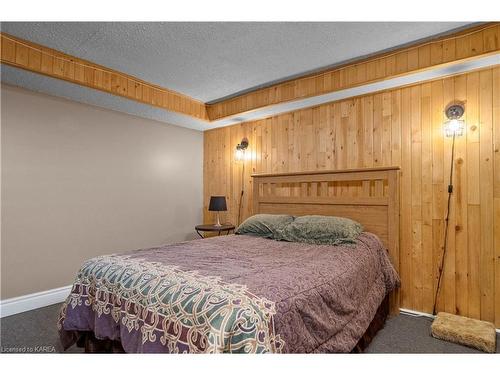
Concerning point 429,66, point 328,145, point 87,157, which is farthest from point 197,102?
point 429,66

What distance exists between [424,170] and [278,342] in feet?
7.26

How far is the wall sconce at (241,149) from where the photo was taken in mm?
3923

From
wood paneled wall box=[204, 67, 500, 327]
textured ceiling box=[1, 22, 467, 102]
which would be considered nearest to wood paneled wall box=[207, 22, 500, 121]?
textured ceiling box=[1, 22, 467, 102]

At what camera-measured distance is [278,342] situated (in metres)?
1.17

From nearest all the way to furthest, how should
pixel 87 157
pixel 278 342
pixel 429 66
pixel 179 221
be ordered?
pixel 278 342 < pixel 429 66 < pixel 87 157 < pixel 179 221

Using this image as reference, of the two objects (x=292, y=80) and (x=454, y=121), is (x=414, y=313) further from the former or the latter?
(x=292, y=80)

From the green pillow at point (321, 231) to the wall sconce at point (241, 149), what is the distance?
4.92ft

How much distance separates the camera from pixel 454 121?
7.78ft

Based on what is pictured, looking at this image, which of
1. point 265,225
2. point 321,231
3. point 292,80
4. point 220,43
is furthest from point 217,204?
point 220,43

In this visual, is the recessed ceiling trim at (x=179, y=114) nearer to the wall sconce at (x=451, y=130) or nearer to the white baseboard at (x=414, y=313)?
the wall sconce at (x=451, y=130)

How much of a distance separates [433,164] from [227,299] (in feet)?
7.60

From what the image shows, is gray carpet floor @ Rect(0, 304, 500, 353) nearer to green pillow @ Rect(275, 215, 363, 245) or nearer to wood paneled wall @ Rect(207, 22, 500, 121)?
green pillow @ Rect(275, 215, 363, 245)
